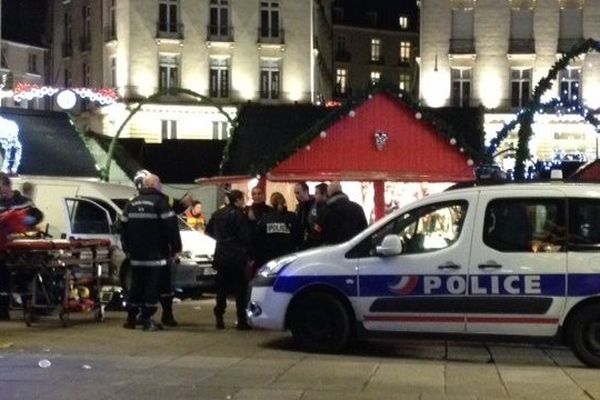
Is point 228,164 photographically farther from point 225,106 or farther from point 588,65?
point 588,65

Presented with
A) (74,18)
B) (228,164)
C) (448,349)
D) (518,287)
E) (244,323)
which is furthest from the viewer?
(74,18)

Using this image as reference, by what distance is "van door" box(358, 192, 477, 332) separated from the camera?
11539 millimetres

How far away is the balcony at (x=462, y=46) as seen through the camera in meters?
56.6

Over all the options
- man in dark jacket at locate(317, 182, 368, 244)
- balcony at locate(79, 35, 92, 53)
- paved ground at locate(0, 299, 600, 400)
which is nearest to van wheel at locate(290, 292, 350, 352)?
paved ground at locate(0, 299, 600, 400)

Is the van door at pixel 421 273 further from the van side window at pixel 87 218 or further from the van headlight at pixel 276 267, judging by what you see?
the van side window at pixel 87 218

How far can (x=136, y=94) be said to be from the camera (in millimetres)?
55812

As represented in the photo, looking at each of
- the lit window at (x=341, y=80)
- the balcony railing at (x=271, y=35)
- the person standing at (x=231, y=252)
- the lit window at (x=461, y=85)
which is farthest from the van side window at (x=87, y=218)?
the lit window at (x=341, y=80)

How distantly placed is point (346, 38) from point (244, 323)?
7662 centimetres

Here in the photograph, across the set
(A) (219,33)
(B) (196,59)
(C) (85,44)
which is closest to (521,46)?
(A) (219,33)

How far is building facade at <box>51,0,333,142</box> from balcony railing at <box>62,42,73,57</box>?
449 centimetres

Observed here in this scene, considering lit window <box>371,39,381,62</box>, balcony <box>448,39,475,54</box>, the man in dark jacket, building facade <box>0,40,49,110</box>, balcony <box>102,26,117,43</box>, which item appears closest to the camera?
the man in dark jacket

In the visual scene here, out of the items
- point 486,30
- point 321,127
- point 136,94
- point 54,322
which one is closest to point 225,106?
point 136,94

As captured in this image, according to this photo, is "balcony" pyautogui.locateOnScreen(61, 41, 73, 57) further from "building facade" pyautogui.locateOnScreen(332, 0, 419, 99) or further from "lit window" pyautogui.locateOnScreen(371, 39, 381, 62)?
"lit window" pyautogui.locateOnScreen(371, 39, 381, 62)

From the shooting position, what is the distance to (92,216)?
19469 mm
